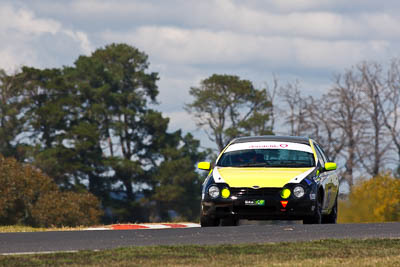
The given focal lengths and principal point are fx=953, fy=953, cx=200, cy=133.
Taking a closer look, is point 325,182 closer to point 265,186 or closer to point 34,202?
point 265,186

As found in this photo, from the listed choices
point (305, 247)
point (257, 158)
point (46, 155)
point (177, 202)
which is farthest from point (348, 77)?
point (305, 247)

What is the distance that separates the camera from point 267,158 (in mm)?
16859

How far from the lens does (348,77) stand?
255ft

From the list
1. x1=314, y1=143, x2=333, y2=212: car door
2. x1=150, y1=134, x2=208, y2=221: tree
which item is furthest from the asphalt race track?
x1=150, y1=134, x2=208, y2=221: tree

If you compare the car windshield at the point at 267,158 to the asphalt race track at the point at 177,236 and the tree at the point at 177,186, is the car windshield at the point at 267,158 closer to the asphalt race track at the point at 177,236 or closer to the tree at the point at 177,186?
the asphalt race track at the point at 177,236

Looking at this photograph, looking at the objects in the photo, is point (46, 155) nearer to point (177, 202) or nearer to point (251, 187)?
point (177, 202)

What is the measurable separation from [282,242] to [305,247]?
585 mm

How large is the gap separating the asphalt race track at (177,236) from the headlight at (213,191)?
2.67 ft

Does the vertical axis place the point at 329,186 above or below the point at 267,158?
below

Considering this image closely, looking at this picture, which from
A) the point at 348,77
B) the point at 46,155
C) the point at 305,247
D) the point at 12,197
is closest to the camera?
the point at 305,247

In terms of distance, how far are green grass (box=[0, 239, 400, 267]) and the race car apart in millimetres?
3169

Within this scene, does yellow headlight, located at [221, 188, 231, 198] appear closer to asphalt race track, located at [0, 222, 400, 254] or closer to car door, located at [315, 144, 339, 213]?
asphalt race track, located at [0, 222, 400, 254]

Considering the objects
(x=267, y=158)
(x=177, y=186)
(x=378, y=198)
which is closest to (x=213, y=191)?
(x=267, y=158)

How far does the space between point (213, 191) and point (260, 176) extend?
32.2 inches
